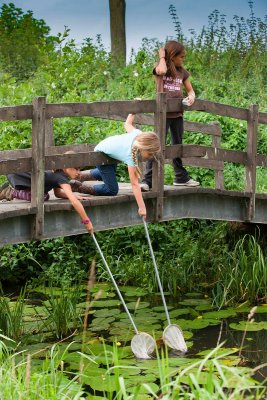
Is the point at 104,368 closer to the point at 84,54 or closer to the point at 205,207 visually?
the point at 205,207

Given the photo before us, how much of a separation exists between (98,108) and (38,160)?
38.7 inches

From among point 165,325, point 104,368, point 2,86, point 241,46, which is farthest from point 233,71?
point 104,368

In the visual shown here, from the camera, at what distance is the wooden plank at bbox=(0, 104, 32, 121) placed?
8.42m

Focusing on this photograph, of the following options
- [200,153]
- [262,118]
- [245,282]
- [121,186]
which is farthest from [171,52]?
[245,282]

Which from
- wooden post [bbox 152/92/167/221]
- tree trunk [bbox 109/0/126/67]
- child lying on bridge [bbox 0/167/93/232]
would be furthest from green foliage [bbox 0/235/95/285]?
tree trunk [bbox 109/0/126/67]

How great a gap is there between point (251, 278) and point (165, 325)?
1485 millimetres

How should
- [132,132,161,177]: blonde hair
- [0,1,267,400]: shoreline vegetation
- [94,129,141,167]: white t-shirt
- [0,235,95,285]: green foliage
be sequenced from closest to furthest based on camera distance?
[0,1,267,400]: shoreline vegetation, [132,132,161,177]: blonde hair, [94,129,141,167]: white t-shirt, [0,235,95,285]: green foliage

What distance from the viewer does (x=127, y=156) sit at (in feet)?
30.8

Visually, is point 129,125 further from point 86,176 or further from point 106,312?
point 106,312

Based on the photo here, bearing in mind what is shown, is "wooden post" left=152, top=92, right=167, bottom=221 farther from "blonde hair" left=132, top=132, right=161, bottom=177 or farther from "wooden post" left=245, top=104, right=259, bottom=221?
"wooden post" left=245, top=104, right=259, bottom=221

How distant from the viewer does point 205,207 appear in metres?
11.1

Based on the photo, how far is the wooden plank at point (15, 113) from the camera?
8.42 m

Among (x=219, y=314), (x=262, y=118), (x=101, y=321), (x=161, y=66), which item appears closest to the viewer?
(x=161, y=66)

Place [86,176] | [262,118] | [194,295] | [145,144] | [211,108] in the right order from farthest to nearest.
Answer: [194,295]
[262,118]
[211,108]
[86,176]
[145,144]
